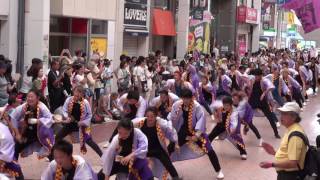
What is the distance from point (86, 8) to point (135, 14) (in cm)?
351

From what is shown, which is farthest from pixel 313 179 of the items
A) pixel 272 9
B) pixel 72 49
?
pixel 272 9

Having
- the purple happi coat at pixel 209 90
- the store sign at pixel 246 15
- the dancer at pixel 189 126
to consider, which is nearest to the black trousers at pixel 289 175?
the dancer at pixel 189 126

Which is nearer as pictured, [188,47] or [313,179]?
[313,179]

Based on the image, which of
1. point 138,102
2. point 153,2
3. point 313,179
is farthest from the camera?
point 153,2

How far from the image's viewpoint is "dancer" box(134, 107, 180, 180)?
749 cm

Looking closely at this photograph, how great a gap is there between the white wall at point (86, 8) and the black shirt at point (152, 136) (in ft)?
31.2

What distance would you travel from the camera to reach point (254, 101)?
12969 mm

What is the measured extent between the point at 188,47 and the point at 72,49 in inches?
336

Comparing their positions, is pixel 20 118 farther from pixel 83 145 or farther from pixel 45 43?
pixel 45 43

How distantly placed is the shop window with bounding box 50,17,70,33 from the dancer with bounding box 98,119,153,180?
11061mm

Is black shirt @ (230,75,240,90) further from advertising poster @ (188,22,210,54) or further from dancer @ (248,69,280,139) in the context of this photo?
advertising poster @ (188,22,210,54)

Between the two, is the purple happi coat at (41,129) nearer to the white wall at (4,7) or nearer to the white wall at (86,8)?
the white wall at (4,7)

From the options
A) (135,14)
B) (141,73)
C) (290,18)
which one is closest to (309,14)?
(141,73)

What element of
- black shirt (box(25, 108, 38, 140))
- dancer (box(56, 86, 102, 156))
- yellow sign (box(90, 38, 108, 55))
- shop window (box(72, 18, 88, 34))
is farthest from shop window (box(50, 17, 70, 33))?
black shirt (box(25, 108, 38, 140))
